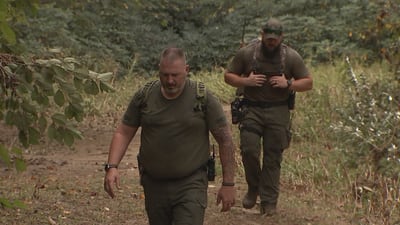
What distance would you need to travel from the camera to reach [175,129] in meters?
5.99

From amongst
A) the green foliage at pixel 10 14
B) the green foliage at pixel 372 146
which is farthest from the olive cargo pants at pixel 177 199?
the green foliage at pixel 372 146

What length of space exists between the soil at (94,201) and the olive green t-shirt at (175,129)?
1487mm

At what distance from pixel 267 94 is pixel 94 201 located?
7.75 feet

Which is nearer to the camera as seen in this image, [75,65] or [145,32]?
[75,65]

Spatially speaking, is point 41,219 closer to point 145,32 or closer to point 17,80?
point 17,80

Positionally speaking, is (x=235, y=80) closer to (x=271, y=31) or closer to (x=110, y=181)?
(x=271, y=31)

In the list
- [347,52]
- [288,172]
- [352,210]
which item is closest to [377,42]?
[347,52]

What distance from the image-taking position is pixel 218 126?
6.05 m

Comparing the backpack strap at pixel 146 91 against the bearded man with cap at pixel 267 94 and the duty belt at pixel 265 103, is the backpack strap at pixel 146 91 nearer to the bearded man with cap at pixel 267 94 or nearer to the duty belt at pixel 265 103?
the bearded man with cap at pixel 267 94

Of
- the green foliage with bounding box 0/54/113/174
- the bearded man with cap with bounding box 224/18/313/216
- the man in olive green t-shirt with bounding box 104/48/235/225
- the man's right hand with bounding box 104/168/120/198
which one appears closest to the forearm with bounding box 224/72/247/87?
the bearded man with cap with bounding box 224/18/313/216

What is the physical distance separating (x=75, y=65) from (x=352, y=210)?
3750 millimetres

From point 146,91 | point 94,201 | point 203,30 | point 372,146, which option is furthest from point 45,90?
point 203,30

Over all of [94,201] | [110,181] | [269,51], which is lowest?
[94,201]

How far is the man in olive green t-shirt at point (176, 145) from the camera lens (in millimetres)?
5989
